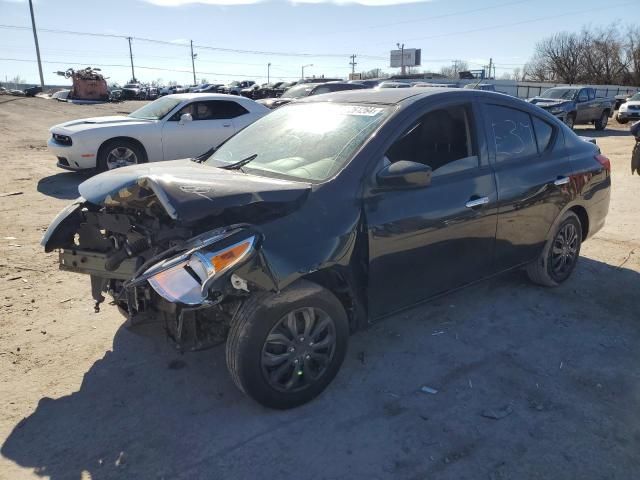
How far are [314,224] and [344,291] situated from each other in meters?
0.50

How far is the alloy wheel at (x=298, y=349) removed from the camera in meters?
2.87

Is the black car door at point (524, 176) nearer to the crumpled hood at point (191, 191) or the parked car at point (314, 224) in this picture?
the parked car at point (314, 224)

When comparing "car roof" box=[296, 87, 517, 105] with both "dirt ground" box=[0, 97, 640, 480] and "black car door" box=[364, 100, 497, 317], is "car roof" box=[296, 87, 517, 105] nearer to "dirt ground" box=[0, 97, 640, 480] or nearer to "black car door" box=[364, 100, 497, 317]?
"black car door" box=[364, 100, 497, 317]

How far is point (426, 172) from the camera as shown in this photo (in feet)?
10.2

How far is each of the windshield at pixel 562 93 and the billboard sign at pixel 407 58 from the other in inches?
2863

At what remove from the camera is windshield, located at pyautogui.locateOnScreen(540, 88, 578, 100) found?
66.1 ft

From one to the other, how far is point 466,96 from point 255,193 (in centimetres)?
195

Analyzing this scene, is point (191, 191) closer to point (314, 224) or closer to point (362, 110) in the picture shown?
point (314, 224)

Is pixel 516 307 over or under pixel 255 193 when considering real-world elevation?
under

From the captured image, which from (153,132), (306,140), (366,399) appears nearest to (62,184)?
(153,132)

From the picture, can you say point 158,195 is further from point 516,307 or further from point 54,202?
point 54,202

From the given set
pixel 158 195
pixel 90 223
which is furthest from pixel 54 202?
pixel 158 195

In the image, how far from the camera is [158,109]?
10094 millimetres

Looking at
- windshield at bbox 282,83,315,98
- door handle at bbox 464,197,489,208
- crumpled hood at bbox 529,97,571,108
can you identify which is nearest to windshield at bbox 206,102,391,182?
door handle at bbox 464,197,489,208
